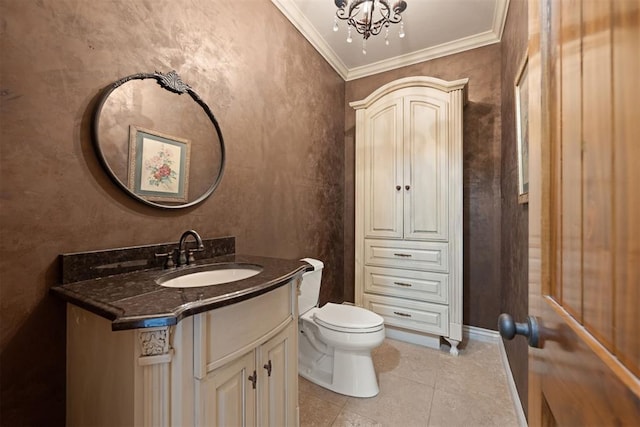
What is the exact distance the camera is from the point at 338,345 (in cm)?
167

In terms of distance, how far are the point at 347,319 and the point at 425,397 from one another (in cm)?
65

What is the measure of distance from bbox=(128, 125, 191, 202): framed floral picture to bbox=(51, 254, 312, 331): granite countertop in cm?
37

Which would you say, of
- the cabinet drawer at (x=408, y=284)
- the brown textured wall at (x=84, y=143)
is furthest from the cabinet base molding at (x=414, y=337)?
the brown textured wall at (x=84, y=143)

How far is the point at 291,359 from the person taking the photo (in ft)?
3.92

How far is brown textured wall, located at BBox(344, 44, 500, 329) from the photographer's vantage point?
234 cm

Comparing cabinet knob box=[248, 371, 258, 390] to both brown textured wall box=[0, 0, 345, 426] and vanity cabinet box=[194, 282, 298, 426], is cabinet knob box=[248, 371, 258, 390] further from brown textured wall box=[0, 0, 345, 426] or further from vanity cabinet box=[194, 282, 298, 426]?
brown textured wall box=[0, 0, 345, 426]

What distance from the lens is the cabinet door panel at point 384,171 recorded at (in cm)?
237

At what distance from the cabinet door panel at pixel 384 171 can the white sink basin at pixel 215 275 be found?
4.69 ft

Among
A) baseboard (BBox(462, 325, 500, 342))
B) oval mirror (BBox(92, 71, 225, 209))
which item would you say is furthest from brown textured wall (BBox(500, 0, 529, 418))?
oval mirror (BBox(92, 71, 225, 209))

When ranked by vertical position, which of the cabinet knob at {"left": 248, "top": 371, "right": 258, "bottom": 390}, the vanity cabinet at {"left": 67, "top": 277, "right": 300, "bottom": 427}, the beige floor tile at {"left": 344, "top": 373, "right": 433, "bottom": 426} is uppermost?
the vanity cabinet at {"left": 67, "top": 277, "right": 300, "bottom": 427}

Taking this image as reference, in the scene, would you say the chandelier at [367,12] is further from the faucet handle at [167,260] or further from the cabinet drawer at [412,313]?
the cabinet drawer at [412,313]

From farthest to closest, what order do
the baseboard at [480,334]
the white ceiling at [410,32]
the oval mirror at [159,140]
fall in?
the baseboard at [480,334] < the white ceiling at [410,32] < the oval mirror at [159,140]

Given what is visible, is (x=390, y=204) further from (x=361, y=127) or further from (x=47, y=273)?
(x=47, y=273)

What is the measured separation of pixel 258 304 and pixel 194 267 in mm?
448
